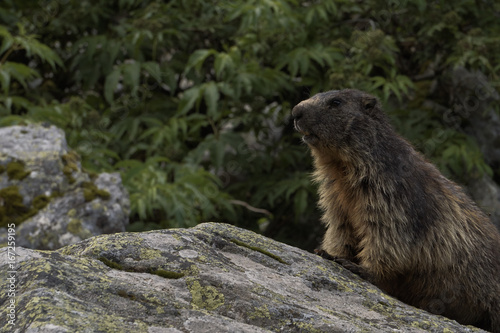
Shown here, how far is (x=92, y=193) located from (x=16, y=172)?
0.76 m

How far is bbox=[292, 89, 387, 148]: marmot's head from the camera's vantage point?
4.57m

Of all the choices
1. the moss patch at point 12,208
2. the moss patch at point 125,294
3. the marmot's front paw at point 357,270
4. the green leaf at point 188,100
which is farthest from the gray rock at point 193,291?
the green leaf at point 188,100

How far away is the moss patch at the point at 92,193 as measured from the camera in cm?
613

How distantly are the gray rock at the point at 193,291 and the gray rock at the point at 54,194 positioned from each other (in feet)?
7.75

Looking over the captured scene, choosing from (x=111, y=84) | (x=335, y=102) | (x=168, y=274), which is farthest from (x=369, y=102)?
(x=111, y=84)

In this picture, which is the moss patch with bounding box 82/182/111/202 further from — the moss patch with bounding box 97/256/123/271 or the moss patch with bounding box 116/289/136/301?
the moss patch with bounding box 116/289/136/301

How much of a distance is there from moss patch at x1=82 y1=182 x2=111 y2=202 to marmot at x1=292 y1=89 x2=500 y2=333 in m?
2.44

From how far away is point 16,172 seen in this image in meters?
6.07

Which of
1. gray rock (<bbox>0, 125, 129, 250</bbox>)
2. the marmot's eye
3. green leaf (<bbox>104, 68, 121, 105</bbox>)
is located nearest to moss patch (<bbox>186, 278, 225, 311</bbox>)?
the marmot's eye

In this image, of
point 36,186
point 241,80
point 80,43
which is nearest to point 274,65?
point 241,80

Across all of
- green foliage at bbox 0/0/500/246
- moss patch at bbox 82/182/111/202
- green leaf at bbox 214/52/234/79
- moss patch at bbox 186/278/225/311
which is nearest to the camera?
moss patch at bbox 186/278/225/311

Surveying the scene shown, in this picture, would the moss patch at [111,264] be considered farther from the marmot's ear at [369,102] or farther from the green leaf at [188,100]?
the green leaf at [188,100]

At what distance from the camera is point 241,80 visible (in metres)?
7.54

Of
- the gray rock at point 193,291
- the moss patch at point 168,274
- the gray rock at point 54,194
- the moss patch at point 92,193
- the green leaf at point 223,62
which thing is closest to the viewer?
the gray rock at point 193,291
